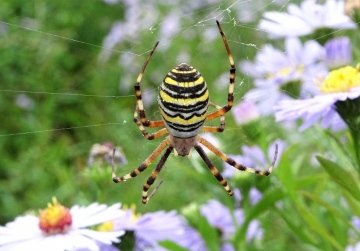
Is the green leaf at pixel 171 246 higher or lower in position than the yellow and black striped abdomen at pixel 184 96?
lower

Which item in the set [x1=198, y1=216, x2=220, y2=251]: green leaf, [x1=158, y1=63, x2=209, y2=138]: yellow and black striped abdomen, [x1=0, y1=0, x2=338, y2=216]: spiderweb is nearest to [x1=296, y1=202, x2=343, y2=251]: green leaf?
[x1=198, y1=216, x2=220, y2=251]: green leaf

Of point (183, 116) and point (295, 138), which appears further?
point (295, 138)

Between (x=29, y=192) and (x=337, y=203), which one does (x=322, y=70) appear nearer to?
(x=337, y=203)

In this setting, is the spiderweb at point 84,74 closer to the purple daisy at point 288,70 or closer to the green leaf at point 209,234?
the purple daisy at point 288,70

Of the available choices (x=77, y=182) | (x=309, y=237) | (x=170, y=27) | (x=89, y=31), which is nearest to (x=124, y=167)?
(x=309, y=237)

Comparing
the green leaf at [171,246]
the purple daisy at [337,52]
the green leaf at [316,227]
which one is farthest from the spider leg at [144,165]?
the purple daisy at [337,52]
